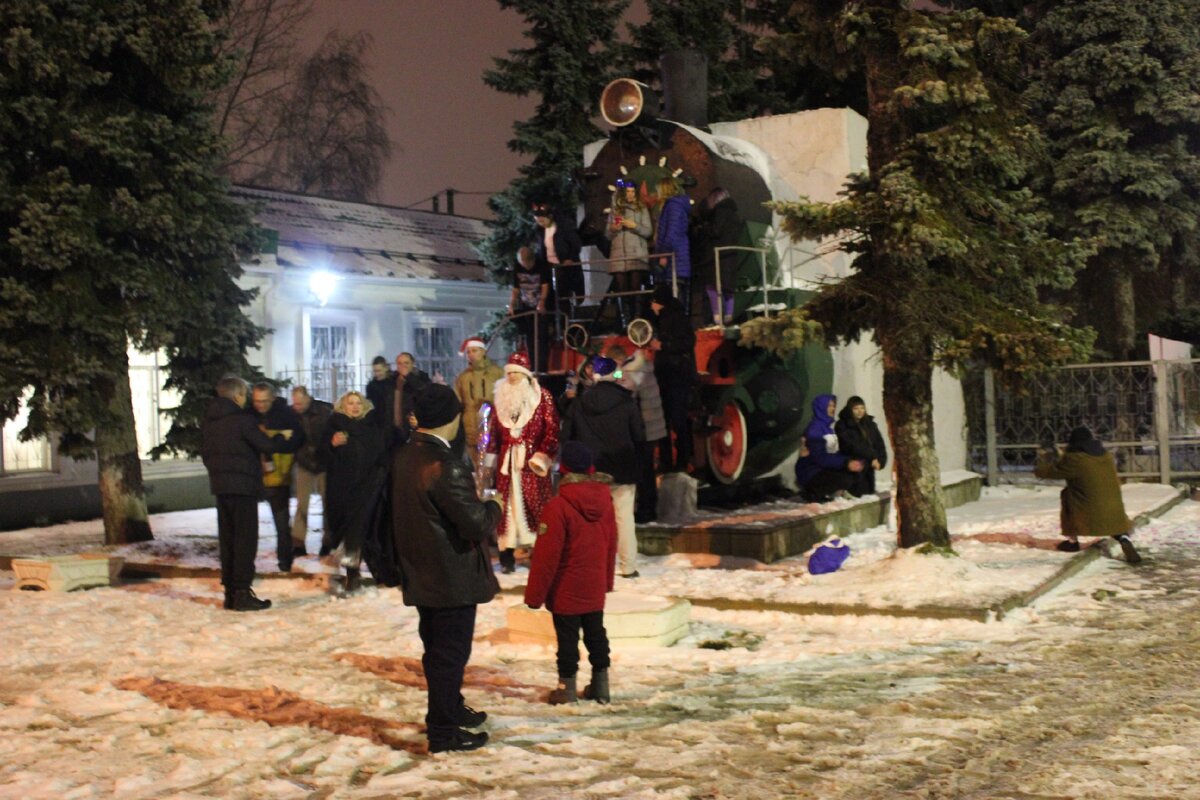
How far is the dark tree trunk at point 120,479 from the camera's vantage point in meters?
15.2

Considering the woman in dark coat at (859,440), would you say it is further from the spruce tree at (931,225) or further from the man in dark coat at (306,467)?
the man in dark coat at (306,467)

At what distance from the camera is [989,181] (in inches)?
444

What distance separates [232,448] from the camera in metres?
10.7

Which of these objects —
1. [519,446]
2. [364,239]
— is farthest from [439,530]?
[364,239]

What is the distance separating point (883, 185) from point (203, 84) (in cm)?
890

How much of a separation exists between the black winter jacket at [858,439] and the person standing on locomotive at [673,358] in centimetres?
253

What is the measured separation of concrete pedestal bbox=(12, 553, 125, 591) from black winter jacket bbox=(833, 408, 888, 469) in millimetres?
8343

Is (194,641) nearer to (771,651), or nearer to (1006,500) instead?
(771,651)

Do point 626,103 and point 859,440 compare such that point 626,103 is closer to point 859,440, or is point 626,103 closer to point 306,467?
point 859,440

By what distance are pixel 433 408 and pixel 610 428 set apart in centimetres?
481

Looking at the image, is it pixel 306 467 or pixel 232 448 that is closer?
pixel 232 448

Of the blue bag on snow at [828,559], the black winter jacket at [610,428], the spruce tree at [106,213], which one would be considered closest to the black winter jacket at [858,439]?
the blue bag on snow at [828,559]

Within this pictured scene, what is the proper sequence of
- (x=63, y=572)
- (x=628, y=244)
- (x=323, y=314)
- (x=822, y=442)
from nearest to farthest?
1. (x=63, y=572)
2. (x=628, y=244)
3. (x=822, y=442)
4. (x=323, y=314)

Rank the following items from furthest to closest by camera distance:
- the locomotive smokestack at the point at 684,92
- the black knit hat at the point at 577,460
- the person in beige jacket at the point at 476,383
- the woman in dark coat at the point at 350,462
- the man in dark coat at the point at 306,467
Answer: the locomotive smokestack at the point at 684,92, the man in dark coat at the point at 306,467, the person in beige jacket at the point at 476,383, the woman in dark coat at the point at 350,462, the black knit hat at the point at 577,460
